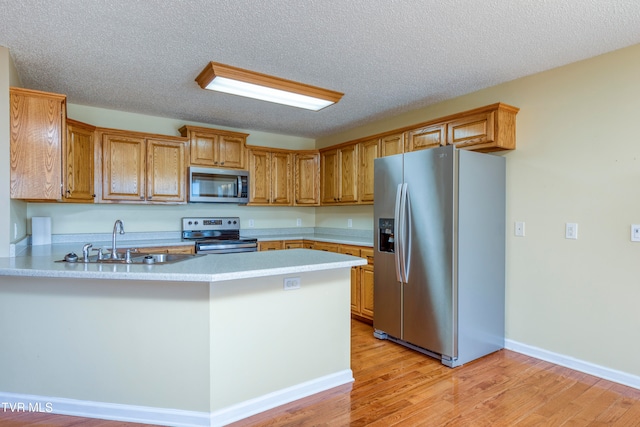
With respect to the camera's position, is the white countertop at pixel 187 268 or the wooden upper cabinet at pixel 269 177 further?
the wooden upper cabinet at pixel 269 177

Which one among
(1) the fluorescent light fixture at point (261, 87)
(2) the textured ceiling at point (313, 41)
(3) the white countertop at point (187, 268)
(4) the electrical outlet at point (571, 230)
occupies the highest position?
(2) the textured ceiling at point (313, 41)

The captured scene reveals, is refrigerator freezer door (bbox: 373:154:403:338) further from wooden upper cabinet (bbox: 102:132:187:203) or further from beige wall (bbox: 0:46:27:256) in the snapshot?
beige wall (bbox: 0:46:27:256)

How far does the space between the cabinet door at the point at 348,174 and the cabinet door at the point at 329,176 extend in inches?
4.1

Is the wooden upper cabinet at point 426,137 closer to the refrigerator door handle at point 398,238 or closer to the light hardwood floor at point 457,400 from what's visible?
the refrigerator door handle at point 398,238

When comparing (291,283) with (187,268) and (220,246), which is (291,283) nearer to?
(187,268)

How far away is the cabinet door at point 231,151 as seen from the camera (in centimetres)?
452

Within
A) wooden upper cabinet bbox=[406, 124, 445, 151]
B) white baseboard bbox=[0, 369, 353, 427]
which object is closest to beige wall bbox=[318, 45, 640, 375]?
wooden upper cabinet bbox=[406, 124, 445, 151]

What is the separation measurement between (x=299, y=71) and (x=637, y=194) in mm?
2681

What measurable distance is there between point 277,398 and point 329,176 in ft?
10.7

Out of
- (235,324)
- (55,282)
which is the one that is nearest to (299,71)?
(235,324)

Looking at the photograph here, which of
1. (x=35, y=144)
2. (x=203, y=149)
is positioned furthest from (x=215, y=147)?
(x=35, y=144)

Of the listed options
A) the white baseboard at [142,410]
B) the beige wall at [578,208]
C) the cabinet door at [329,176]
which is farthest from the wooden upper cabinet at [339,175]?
the white baseboard at [142,410]

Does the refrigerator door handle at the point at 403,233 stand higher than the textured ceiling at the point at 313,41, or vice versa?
the textured ceiling at the point at 313,41

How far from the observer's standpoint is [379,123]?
15.2ft
